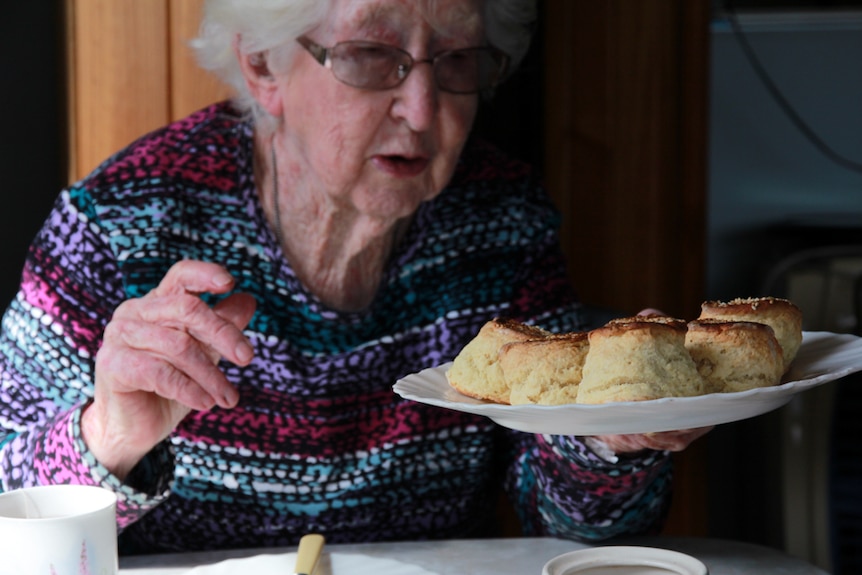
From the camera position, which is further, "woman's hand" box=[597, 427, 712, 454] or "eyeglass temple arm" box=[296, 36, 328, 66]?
"eyeglass temple arm" box=[296, 36, 328, 66]

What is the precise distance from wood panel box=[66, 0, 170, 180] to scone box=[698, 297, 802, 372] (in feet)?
3.96

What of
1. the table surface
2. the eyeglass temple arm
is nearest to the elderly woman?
the eyeglass temple arm

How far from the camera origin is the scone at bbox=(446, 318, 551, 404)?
92cm

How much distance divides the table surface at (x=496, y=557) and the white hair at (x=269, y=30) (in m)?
0.64

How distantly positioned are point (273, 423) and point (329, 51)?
472 millimetres

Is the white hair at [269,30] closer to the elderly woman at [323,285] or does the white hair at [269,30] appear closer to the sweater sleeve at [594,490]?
the elderly woman at [323,285]

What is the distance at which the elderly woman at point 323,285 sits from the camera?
1.32 m

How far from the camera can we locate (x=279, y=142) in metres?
1.48

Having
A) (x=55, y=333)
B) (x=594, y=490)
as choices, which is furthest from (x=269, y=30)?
(x=594, y=490)

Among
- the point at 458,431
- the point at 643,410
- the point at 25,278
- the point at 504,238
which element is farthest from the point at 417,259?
the point at 643,410

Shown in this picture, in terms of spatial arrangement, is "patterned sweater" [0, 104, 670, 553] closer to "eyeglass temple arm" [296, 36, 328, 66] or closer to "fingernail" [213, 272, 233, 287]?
"eyeglass temple arm" [296, 36, 328, 66]

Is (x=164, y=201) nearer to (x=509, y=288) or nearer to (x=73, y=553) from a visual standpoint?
(x=509, y=288)

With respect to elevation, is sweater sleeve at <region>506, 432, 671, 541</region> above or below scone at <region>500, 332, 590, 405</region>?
below

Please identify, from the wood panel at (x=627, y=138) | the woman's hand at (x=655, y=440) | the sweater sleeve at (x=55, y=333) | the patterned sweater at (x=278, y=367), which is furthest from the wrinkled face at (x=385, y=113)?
the wood panel at (x=627, y=138)
